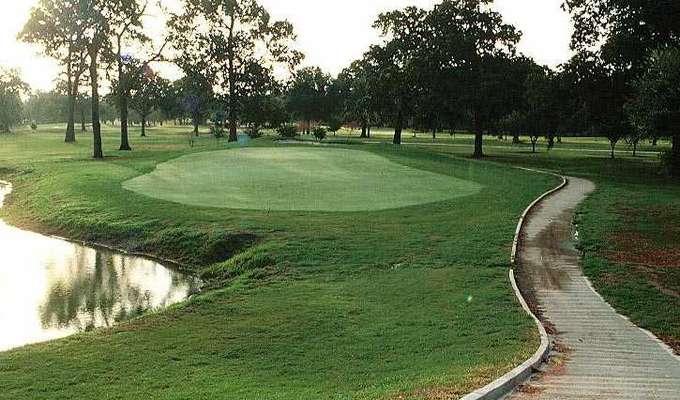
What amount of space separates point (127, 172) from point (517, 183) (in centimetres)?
2655

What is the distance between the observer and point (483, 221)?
93.7ft

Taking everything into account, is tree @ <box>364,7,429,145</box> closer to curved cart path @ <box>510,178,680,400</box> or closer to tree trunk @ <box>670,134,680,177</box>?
tree trunk @ <box>670,134,680,177</box>

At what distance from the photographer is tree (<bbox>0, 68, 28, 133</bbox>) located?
13612cm

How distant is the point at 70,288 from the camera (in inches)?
871

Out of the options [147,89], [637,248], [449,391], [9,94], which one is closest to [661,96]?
[637,248]

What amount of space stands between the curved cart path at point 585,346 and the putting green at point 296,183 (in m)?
11.7

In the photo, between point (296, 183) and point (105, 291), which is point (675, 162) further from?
point (105, 291)

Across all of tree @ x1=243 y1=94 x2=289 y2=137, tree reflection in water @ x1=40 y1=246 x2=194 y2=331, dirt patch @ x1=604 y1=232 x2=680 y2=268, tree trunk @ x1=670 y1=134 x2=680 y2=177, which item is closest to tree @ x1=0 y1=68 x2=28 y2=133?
tree @ x1=243 y1=94 x2=289 y2=137

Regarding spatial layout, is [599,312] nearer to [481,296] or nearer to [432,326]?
[481,296]

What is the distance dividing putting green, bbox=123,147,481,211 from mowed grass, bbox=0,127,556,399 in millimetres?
1701

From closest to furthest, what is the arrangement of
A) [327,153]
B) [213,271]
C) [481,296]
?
[481,296] < [213,271] < [327,153]

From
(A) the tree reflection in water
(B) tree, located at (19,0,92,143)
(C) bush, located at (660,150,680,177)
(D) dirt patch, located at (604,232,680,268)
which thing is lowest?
(A) the tree reflection in water

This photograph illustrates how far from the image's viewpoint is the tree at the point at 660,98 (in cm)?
3738

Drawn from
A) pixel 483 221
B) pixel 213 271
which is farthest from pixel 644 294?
pixel 213 271
